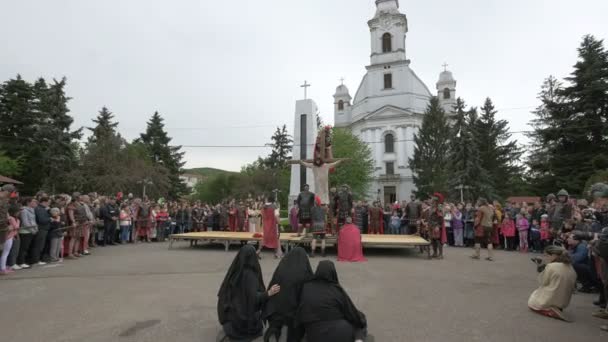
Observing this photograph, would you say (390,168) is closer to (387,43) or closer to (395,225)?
(387,43)

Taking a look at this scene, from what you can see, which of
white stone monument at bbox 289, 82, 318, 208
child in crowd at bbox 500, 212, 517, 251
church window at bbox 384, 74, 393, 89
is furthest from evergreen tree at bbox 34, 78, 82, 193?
church window at bbox 384, 74, 393, 89

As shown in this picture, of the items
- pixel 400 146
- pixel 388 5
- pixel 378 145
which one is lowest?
pixel 400 146

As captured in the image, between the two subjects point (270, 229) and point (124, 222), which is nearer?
point (270, 229)

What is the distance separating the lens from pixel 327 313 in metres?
3.40

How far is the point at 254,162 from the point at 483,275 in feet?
182

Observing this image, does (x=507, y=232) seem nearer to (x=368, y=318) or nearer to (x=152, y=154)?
(x=368, y=318)

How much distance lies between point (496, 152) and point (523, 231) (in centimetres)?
2738

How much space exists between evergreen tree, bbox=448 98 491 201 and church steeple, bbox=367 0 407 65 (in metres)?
19.1

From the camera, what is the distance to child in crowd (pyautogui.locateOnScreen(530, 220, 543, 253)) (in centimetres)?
1273

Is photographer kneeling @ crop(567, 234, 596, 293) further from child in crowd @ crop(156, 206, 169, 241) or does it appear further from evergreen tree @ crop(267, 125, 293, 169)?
evergreen tree @ crop(267, 125, 293, 169)

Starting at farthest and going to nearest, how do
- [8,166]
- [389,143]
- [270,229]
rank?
1. [389,143]
2. [8,166]
3. [270,229]

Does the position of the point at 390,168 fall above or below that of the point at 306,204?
above

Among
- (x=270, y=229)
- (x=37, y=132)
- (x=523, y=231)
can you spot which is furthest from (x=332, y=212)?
(x=37, y=132)

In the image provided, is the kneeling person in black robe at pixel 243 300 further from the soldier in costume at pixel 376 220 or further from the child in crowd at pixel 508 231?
the soldier in costume at pixel 376 220
